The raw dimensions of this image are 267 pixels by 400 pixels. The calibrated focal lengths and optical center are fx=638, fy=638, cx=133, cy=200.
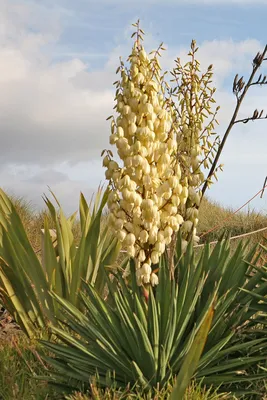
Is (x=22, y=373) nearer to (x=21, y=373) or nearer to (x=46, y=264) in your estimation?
(x=21, y=373)

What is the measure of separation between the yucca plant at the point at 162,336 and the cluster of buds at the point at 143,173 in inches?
6.7

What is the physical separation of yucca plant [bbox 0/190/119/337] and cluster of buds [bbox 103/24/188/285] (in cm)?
124

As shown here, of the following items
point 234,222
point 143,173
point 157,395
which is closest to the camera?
point 157,395

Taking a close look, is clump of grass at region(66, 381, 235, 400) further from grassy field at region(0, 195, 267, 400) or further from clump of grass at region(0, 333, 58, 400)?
clump of grass at region(0, 333, 58, 400)

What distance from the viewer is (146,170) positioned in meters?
3.23

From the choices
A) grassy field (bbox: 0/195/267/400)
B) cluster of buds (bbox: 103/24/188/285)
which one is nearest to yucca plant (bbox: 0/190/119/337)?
grassy field (bbox: 0/195/267/400)

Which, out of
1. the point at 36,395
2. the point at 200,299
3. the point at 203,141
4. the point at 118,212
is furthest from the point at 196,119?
the point at 36,395

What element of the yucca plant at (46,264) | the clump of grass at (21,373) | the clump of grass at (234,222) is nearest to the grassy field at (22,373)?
the clump of grass at (21,373)

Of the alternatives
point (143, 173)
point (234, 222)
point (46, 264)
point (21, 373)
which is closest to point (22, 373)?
point (21, 373)

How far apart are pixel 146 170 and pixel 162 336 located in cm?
86

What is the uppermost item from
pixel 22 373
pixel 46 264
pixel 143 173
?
pixel 143 173

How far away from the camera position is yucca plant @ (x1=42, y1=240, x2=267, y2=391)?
323 cm

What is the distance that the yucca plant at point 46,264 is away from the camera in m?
4.61

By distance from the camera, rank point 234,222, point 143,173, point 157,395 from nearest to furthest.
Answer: point 157,395
point 143,173
point 234,222
